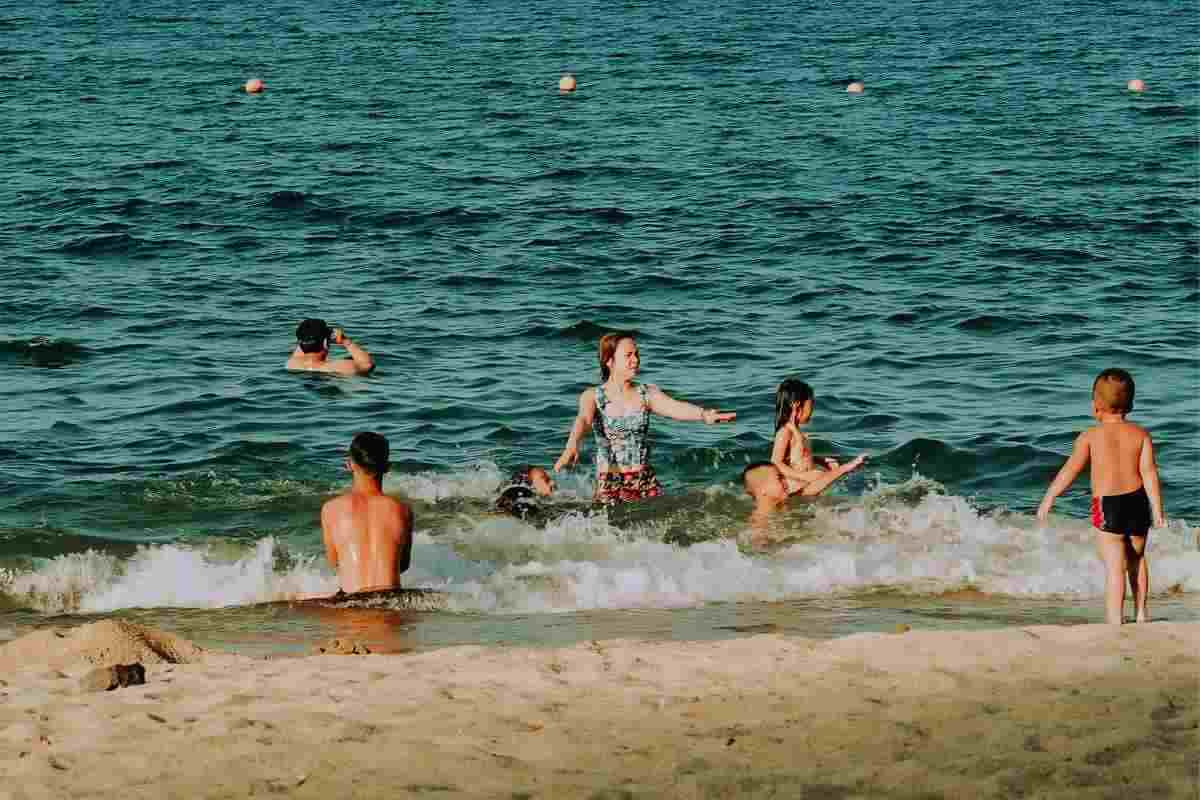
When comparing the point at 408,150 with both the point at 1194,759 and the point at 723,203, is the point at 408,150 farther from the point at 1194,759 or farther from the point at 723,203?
the point at 1194,759

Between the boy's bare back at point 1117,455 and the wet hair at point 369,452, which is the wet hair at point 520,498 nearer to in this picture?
the wet hair at point 369,452

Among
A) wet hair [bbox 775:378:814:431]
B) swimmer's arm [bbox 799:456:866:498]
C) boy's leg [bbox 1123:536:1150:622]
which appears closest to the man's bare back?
swimmer's arm [bbox 799:456:866:498]

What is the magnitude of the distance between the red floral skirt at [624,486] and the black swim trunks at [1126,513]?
4338 mm

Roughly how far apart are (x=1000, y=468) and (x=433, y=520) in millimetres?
4874

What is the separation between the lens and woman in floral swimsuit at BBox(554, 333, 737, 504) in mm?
11984

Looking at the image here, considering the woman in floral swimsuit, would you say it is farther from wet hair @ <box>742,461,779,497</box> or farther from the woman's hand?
wet hair @ <box>742,461,779,497</box>

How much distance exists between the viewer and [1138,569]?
362 inches

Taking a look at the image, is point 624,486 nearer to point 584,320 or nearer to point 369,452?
point 369,452

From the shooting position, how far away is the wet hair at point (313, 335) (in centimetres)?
1706

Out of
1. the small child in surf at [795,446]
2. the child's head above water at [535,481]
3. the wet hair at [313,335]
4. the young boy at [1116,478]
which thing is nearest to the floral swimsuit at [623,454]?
the child's head above water at [535,481]

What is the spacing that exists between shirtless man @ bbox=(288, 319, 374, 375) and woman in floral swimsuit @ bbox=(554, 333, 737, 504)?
4993mm

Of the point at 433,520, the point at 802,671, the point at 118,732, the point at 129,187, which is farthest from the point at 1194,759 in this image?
the point at 129,187

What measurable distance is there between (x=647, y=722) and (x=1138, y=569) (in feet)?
11.9

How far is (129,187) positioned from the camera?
26.9 metres
